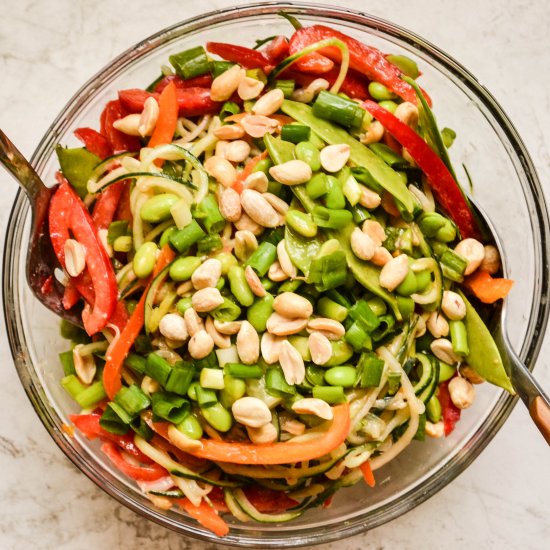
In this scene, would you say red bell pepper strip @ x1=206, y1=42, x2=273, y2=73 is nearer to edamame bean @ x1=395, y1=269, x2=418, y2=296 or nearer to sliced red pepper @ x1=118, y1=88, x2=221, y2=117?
sliced red pepper @ x1=118, y1=88, x2=221, y2=117

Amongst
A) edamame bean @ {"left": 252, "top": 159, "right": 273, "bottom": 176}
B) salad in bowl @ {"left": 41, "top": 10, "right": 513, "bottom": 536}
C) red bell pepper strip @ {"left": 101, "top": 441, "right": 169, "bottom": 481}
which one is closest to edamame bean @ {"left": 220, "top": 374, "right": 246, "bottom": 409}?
salad in bowl @ {"left": 41, "top": 10, "right": 513, "bottom": 536}

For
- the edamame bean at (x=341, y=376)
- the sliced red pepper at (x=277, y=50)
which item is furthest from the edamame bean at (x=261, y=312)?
the sliced red pepper at (x=277, y=50)

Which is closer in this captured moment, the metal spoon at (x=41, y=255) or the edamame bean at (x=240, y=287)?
the edamame bean at (x=240, y=287)

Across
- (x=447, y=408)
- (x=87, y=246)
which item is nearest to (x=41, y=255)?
(x=87, y=246)

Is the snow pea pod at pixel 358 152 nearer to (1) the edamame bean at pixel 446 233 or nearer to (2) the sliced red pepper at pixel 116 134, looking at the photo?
(1) the edamame bean at pixel 446 233

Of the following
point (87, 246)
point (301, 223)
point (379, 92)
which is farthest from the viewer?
point (379, 92)

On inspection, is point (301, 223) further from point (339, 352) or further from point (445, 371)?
point (445, 371)

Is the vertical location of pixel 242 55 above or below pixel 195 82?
above
